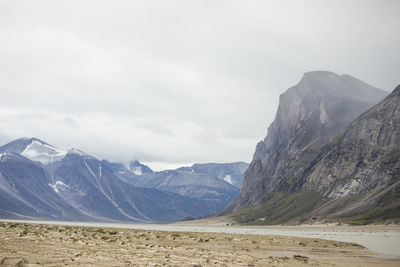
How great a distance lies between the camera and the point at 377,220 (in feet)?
602

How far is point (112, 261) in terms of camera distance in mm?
27000

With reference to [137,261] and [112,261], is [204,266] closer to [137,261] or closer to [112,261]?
[137,261]

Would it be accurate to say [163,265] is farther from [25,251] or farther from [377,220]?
[377,220]

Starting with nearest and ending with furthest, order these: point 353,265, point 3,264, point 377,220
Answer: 1. point 3,264
2. point 353,265
3. point 377,220

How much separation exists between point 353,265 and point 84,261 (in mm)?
22520

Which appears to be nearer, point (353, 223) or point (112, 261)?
point (112, 261)

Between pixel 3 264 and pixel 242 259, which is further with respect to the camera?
pixel 242 259

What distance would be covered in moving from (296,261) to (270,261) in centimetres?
287

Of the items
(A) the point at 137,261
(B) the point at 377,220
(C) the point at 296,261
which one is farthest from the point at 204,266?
(B) the point at 377,220

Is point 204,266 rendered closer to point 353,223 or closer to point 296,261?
point 296,261

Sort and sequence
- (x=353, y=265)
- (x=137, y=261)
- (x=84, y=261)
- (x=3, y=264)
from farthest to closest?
(x=353, y=265)
(x=137, y=261)
(x=84, y=261)
(x=3, y=264)

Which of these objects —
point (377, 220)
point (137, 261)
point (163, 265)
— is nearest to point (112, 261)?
point (137, 261)

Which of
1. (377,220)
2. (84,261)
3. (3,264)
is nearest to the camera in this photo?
(3,264)

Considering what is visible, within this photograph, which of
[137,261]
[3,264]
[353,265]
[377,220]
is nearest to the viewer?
[3,264]
